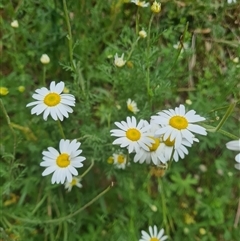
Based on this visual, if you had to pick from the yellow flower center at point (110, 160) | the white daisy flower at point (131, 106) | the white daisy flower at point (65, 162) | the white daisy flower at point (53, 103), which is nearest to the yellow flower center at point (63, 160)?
the white daisy flower at point (65, 162)

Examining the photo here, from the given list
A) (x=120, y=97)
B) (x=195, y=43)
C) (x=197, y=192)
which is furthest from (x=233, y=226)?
(x=195, y=43)

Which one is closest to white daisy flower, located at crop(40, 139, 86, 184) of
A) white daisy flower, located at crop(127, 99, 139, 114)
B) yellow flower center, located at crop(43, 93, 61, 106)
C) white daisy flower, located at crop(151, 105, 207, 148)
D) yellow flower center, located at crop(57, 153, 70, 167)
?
yellow flower center, located at crop(57, 153, 70, 167)

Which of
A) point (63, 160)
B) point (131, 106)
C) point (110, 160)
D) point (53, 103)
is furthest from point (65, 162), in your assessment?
point (131, 106)

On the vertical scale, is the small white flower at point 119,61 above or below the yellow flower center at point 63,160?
above

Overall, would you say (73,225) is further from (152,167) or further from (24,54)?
(24,54)

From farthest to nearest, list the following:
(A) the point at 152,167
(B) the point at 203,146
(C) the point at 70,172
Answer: (B) the point at 203,146 → (A) the point at 152,167 → (C) the point at 70,172

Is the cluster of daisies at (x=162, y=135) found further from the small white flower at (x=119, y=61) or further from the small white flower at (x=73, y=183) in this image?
the small white flower at (x=73, y=183)
